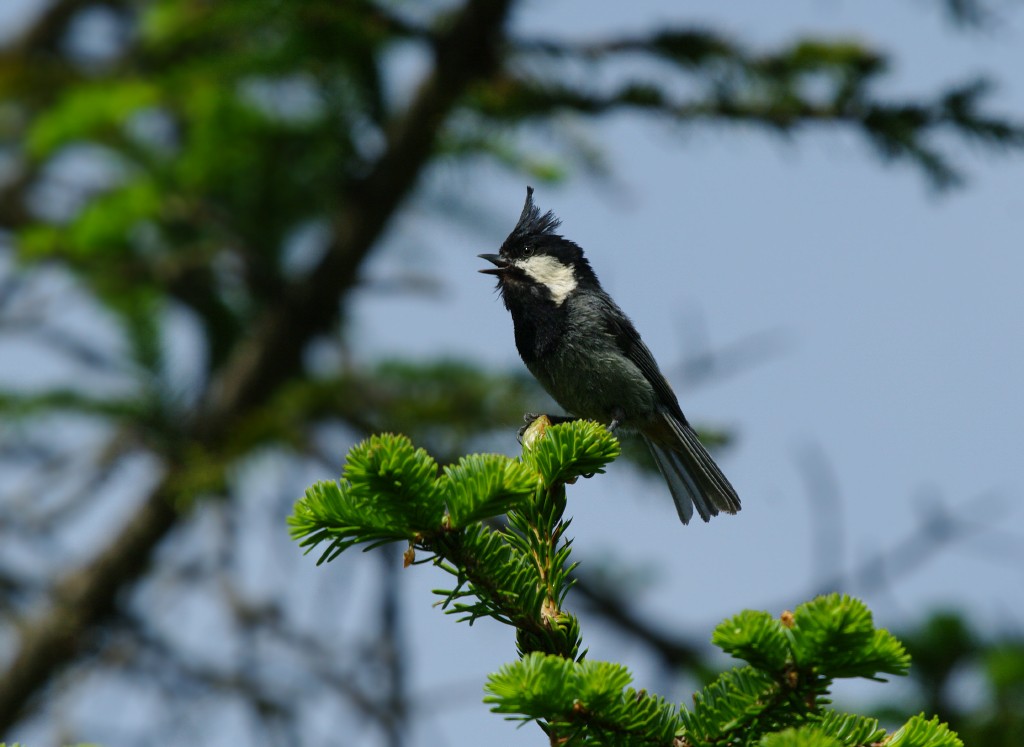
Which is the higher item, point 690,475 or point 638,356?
point 638,356

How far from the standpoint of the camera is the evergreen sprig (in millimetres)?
1558

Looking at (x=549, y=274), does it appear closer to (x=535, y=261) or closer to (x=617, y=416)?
(x=535, y=261)

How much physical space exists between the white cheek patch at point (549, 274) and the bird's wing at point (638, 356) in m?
0.19

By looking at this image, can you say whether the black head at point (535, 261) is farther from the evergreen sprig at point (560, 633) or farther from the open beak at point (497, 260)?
the evergreen sprig at point (560, 633)

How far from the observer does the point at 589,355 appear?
3967mm

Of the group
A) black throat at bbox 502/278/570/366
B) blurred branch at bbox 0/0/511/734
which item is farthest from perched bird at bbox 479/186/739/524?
blurred branch at bbox 0/0/511/734

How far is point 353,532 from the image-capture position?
75.5 inches

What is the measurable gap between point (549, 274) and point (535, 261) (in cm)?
8

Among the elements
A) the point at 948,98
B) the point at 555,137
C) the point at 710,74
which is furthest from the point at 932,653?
the point at 555,137

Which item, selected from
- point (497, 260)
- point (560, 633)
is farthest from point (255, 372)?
point (560, 633)

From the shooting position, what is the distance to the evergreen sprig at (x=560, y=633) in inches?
61.3

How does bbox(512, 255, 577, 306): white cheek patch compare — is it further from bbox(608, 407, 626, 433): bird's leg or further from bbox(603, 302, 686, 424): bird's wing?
bbox(608, 407, 626, 433): bird's leg

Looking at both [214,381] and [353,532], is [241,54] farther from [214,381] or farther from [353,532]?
[353,532]

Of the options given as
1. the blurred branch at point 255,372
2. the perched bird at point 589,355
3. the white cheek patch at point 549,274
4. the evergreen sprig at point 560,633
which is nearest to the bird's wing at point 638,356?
the perched bird at point 589,355
